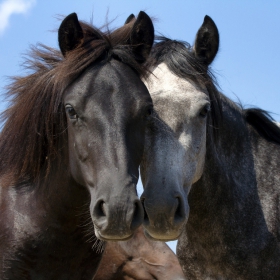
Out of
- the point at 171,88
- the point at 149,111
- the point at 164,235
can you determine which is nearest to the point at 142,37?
the point at 171,88

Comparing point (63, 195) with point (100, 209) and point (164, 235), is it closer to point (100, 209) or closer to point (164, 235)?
point (100, 209)

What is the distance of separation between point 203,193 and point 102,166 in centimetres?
155

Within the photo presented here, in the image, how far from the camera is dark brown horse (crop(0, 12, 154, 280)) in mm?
4961

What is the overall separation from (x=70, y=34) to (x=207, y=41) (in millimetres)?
1449

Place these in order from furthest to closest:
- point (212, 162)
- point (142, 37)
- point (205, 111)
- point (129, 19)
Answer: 1. point (129, 19)
2. point (212, 162)
3. point (205, 111)
4. point (142, 37)

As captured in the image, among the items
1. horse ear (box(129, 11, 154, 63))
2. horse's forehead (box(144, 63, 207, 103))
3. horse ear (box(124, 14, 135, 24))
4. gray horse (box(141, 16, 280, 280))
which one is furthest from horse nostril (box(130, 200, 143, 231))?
horse ear (box(124, 14, 135, 24))

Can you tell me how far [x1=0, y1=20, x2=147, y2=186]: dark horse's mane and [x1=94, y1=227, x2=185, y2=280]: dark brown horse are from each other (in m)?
4.18

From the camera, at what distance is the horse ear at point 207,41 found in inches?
240

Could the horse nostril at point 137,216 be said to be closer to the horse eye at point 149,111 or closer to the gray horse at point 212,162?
the gray horse at point 212,162

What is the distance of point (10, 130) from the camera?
560cm

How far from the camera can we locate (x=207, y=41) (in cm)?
614

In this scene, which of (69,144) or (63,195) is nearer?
(69,144)

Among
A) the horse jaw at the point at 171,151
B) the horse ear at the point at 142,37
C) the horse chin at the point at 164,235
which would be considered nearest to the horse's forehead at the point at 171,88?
the horse jaw at the point at 171,151

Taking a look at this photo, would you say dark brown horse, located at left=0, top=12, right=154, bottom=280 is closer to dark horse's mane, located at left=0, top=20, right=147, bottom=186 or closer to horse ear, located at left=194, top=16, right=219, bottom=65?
dark horse's mane, located at left=0, top=20, right=147, bottom=186
